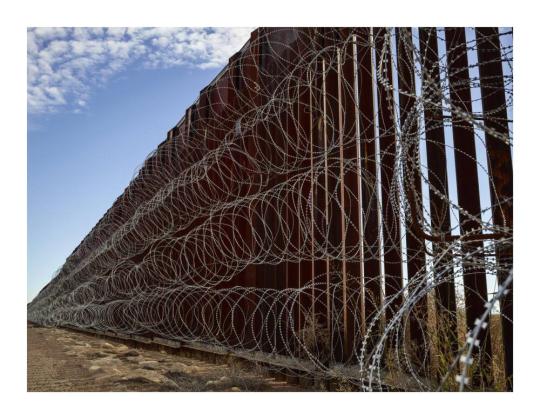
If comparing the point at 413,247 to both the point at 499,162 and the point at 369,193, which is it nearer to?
the point at 369,193

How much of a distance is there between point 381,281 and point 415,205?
642mm

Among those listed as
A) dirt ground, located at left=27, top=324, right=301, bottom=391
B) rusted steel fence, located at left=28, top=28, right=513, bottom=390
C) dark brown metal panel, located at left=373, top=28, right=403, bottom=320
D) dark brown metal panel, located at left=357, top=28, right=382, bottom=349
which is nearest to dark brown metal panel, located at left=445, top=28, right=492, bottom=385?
rusted steel fence, located at left=28, top=28, right=513, bottom=390

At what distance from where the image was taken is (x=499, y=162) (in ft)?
8.61

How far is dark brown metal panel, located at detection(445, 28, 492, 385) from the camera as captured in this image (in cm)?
265

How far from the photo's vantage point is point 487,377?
248 centimetres

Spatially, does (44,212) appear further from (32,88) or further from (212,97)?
(212,97)

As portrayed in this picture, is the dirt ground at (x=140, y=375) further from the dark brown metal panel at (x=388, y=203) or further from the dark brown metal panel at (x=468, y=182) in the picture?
the dark brown metal panel at (x=468, y=182)

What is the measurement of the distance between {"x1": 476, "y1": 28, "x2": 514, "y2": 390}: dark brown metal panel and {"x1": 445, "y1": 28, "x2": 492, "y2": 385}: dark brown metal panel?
Answer: 90 mm

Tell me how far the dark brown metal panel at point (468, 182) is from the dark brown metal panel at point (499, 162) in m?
0.09

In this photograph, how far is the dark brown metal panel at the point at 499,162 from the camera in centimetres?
252

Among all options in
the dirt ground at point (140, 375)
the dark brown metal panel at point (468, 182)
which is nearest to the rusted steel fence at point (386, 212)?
the dark brown metal panel at point (468, 182)

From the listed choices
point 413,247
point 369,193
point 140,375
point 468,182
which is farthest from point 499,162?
point 140,375
